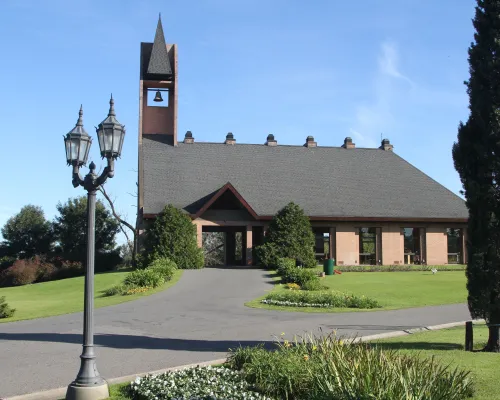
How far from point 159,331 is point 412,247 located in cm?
2823

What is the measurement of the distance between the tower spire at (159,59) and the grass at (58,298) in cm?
1521

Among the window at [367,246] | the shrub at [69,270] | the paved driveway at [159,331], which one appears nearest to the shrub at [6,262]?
the shrub at [69,270]

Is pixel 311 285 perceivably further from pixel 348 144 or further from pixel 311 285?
pixel 348 144

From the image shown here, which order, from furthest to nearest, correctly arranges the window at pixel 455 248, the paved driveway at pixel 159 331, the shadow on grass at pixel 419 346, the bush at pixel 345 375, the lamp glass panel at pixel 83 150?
the window at pixel 455 248
the shadow on grass at pixel 419 346
the paved driveway at pixel 159 331
the lamp glass panel at pixel 83 150
the bush at pixel 345 375

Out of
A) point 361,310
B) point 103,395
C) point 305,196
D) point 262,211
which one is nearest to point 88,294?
point 103,395

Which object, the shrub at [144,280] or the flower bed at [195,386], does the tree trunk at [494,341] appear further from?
the shrub at [144,280]

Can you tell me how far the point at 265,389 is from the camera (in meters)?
7.78

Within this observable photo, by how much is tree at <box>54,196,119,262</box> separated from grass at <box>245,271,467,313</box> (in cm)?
2324

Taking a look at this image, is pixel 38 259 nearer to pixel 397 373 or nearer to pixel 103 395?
pixel 103 395

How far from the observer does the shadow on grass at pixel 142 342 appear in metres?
11.9

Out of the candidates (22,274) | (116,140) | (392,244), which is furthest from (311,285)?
(22,274)

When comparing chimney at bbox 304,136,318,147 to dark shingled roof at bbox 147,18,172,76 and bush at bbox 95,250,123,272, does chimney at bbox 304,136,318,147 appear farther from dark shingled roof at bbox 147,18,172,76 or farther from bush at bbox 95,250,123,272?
bush at bbox 95,250,123,272

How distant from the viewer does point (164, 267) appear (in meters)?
27.0

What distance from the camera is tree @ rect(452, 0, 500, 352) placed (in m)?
10.9
